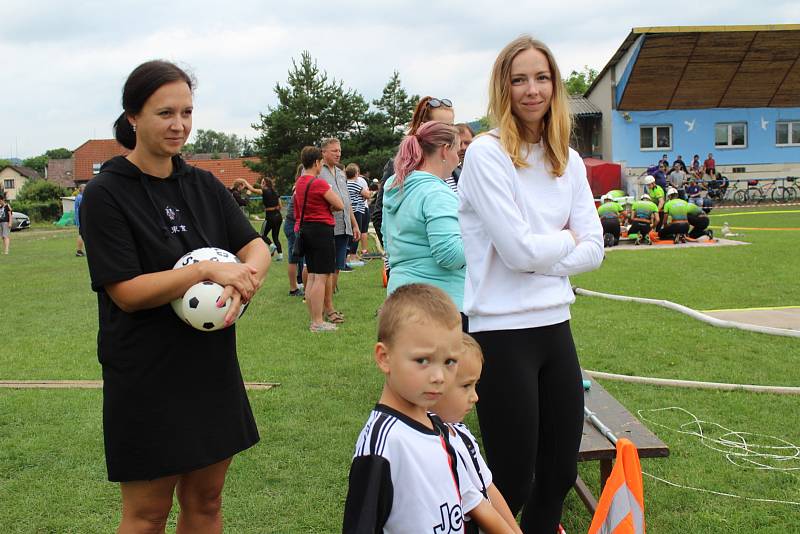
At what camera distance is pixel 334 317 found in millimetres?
9078

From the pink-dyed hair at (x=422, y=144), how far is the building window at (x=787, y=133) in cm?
3770

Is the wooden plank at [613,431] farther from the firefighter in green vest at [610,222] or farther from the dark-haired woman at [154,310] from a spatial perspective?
the firefighter in green vest at [610,222]

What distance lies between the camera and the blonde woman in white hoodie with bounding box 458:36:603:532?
2709 millimetres

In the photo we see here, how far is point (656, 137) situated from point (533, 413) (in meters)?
35.9

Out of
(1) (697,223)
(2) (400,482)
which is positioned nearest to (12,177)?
(1) (697,223)

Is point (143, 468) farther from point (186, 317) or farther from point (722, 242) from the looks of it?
point (722, 242)

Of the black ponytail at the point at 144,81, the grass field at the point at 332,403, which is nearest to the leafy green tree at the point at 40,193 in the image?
the grass field at the point at 332,403

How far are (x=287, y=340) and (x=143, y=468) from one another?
18.5ft

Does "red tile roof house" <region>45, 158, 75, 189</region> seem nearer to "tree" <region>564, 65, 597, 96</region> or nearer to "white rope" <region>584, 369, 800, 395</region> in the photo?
"tree" <region>564, 65, 597, 96</region>

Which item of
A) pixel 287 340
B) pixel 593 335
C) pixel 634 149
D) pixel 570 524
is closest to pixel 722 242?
pixel 593 335

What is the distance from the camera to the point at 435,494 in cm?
200

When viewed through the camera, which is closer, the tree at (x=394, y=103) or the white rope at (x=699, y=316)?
the white rope at (x=699, y=316)

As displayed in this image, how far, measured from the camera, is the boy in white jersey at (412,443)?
1.91m

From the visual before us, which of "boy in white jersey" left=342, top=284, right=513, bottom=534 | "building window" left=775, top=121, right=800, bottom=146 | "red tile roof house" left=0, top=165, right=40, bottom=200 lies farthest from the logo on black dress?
"red tile roof house" left=0, top=165, right=40, bottom=200
